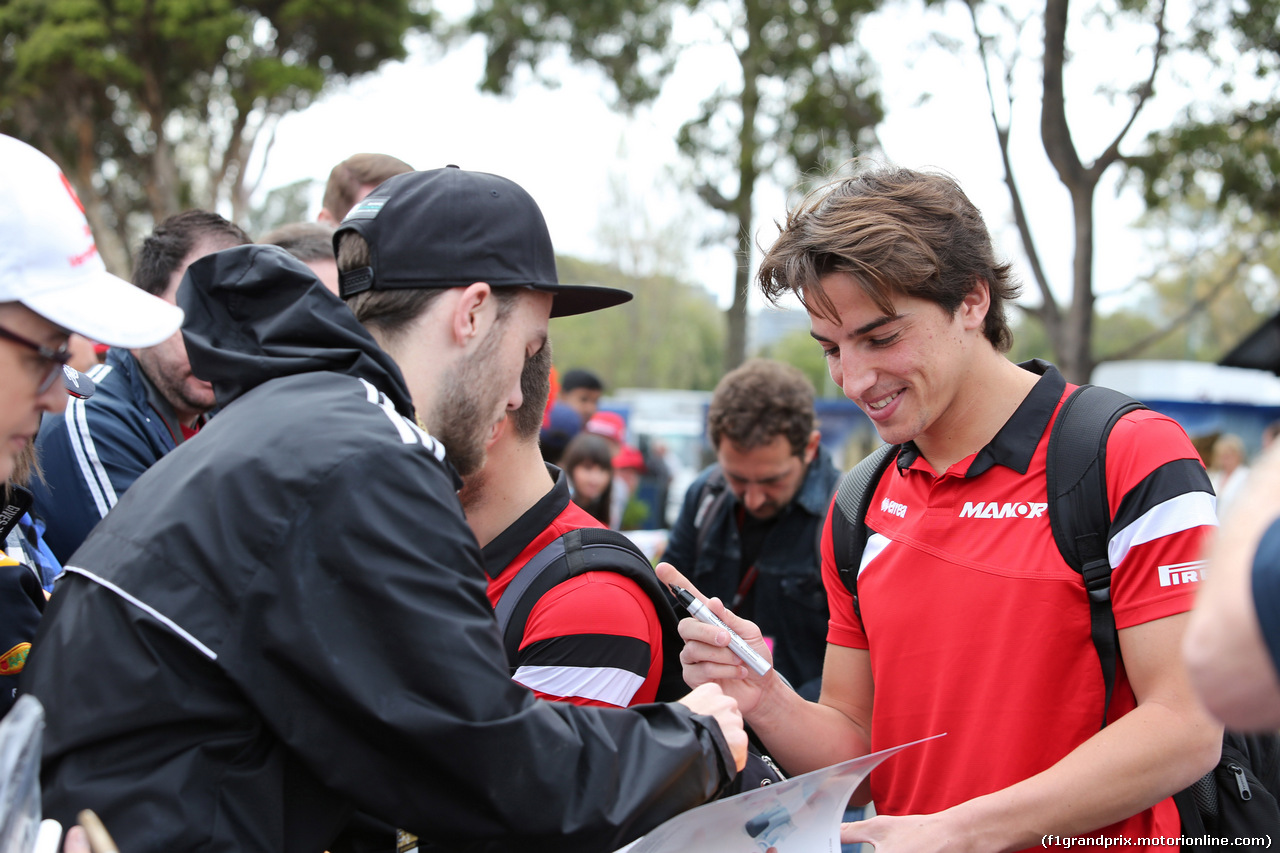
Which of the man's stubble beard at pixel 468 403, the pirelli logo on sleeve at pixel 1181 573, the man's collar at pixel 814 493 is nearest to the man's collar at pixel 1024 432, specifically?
the pirelli logo on sleeve at pixel 1181 573

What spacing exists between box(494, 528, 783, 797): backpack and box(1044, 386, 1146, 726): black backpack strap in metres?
0.69

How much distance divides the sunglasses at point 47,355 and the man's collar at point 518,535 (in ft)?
3.09

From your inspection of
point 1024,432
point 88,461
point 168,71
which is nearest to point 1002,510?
point 1024,432

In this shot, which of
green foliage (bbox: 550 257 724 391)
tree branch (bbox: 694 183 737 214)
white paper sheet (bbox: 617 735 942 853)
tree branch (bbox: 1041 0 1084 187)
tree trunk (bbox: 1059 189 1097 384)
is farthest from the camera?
green foliage (bbox: 550 257 724 391)

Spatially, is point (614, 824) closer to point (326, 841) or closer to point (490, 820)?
point (490, 820)

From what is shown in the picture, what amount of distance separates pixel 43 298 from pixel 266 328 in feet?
1.03

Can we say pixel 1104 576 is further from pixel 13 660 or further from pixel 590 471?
pixel 590 471

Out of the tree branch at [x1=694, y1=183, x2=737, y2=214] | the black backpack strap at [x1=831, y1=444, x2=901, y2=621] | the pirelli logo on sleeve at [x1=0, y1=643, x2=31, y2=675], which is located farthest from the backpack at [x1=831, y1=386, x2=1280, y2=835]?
the tree branch at [x1=694, y1=183, x2=737, y2=214]

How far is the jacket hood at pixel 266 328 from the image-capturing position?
59.9 inches

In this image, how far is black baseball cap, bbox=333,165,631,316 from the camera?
1.76 metres

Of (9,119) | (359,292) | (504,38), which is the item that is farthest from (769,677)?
(9,119)

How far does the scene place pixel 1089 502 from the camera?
1838mm

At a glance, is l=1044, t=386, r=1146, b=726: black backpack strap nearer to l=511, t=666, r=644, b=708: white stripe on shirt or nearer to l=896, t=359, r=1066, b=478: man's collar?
l=896, t=359, r=1066, b=478: man's collar

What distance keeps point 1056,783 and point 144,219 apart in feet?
70.5
